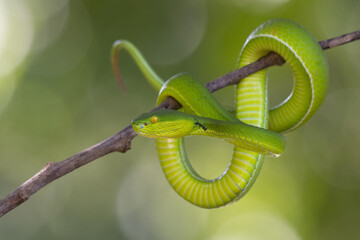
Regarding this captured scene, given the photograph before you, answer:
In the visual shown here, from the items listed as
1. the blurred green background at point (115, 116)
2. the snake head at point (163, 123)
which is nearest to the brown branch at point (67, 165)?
the snake head at point (163, 123)

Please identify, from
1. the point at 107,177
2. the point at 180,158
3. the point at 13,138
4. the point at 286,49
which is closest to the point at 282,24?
the point at 286,49

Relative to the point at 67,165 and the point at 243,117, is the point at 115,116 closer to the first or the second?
the point at 243,117

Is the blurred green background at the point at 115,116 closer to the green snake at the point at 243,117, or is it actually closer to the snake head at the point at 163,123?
A: the green snake at the point at 243,117

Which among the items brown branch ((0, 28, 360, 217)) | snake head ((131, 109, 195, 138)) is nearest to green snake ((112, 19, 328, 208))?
snake head ((131, 109, 195, 138))

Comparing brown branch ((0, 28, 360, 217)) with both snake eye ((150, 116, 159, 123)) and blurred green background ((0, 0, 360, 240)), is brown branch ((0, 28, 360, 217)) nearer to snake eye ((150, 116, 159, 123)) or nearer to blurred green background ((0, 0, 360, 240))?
snake eye ((150, 116, 159, 123))

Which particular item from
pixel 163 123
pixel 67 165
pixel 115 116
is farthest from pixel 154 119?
pixel 115 116

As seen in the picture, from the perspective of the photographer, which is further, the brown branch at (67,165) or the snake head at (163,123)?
the snake head at (163,123)

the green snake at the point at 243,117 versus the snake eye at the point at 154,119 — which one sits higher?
the snake eye at the point at 154,119
